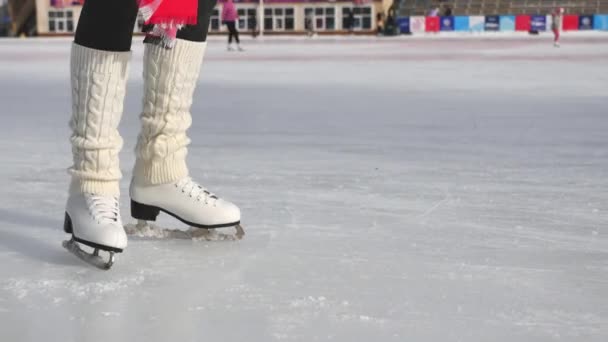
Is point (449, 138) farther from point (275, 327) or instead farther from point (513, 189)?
point (275, 327)

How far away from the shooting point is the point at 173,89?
2258mm

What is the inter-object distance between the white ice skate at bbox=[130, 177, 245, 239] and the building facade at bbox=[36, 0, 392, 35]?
37001 millimetres

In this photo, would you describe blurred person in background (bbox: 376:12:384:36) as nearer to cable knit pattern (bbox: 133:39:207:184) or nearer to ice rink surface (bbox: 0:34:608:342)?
ice rink surface (bbox: 0:34:608:342)

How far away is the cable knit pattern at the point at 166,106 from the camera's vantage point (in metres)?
2.25

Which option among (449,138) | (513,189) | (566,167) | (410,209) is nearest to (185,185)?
(410,209)

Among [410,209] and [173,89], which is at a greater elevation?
[173,89]

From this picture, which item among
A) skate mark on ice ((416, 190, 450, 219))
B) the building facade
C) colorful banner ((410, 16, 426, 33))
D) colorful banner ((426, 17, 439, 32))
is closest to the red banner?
colorful banner ((426, 17, 439, 32))

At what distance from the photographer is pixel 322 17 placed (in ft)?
131

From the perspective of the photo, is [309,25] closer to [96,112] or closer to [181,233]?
[181,233]

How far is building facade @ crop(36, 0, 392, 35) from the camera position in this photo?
129 feet

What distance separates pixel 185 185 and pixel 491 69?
9115 mm

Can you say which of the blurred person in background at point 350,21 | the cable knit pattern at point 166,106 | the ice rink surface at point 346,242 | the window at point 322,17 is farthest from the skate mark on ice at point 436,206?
the window at point 322,17

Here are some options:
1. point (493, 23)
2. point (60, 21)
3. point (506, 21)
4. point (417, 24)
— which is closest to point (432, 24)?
point (417, 24)

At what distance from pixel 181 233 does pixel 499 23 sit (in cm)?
3431
